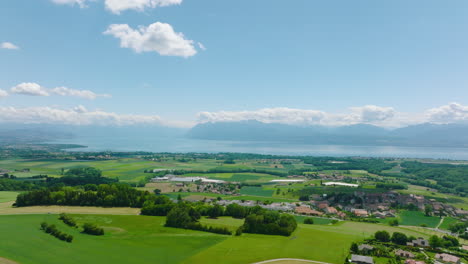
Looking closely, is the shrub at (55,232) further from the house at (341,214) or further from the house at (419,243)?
the house at (341,214)

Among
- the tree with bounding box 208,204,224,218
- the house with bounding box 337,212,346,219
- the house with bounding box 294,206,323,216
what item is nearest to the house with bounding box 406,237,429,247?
the house with bounding box 337,212,346,219

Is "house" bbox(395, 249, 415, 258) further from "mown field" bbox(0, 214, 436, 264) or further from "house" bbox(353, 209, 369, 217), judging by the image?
"house" bbox(353, 209, 369, 217)

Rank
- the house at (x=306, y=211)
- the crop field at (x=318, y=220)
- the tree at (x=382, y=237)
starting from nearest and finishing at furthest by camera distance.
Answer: the tree at (x=382, y=237)
the crop field at (x=318, y=220)
the house at (x=306, y=211)

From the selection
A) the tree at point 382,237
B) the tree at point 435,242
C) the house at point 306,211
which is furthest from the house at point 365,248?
the house at point 306,211

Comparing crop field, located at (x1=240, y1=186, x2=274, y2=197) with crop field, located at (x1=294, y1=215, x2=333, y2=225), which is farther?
crop field, located at (x1=240, y1=186, x2=274, y2=197)

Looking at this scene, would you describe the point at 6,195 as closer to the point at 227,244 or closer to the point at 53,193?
the point at 53,193

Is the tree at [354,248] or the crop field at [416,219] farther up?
the tree at [354,248]
